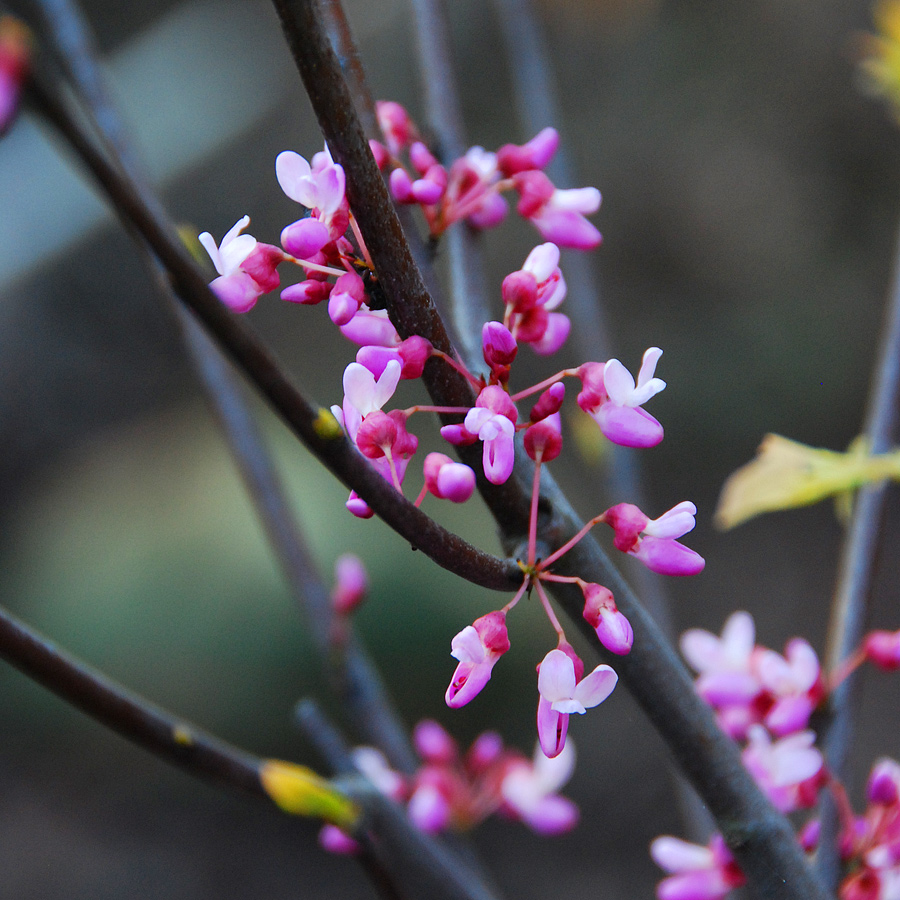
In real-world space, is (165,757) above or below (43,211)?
below

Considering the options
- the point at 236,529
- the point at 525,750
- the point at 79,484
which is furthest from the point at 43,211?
the point at 525,750

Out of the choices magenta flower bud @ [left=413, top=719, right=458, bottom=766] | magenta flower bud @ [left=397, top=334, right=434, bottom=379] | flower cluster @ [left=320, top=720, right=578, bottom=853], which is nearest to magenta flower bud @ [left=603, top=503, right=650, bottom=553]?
magenta flower bud @ [left=397, top=334, right=434, bottom=379]

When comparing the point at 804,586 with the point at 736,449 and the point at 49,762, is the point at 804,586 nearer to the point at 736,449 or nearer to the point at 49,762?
the point at 736,449

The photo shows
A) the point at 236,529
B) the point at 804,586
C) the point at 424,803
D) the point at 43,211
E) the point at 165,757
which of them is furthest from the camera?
the point at 43,211

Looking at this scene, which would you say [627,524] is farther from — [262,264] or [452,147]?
[452,147]

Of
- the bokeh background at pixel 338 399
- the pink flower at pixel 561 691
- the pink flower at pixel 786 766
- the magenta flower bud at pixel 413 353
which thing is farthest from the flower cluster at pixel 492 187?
the bokeh background at pixel 338 399

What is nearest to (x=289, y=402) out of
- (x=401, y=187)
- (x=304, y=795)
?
(x=401, y=187)
